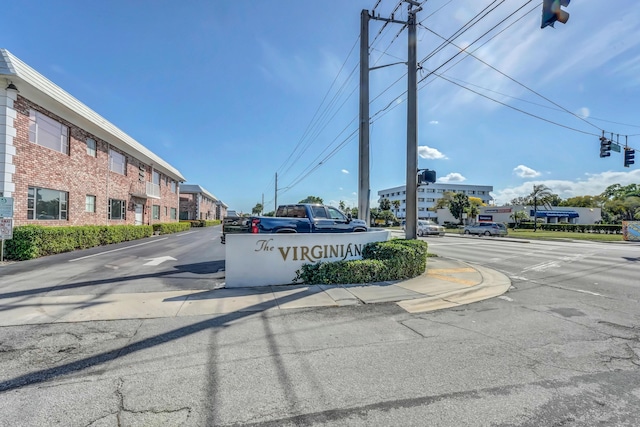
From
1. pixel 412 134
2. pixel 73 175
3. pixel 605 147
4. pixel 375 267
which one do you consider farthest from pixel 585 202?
pixel 73 175

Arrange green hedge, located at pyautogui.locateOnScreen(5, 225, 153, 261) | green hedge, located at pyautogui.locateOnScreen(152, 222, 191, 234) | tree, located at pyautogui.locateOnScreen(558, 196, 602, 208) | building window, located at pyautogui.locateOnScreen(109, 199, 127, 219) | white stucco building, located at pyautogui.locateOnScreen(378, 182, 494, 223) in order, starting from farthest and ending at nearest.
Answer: white stucco building, located at pyautogui.locateOnScreen(378, 182, 494, 223) < tree, located at pyautogui.locateOnScreen(558, 196, 602, 208) < green hedge, located at pyautogui.locateOnScreen(152, 222, 191, 234) < building window, located at pyautogui.locateOnScreen(109, 199, 127, 219) < green hedge, located at pyautogui.locateOnScreen(5, 225, 153, 261)

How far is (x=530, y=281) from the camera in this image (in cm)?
906

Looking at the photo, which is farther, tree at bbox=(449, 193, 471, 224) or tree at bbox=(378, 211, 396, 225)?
tree at bbox=(378, 211, 396, 225)

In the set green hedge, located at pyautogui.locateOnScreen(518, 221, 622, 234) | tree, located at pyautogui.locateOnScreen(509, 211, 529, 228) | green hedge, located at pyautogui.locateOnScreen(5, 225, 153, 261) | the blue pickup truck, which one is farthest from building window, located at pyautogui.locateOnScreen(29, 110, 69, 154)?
tree, located at pyautogui.locateOnScreen(509, 211, 529, 228)

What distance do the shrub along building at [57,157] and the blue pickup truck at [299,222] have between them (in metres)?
8.57

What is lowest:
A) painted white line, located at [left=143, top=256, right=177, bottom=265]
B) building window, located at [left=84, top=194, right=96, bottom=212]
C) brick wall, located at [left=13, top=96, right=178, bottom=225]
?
painted white line, located at [left=143, top=256, right=177, bottom=265]

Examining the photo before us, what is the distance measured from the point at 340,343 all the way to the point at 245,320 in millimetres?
1783

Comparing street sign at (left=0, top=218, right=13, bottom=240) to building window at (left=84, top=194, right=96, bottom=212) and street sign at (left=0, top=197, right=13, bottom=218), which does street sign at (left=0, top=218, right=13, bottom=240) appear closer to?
street sign at (left=0, top=197, right=13, bottom=218)

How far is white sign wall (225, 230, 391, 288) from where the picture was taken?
7.58 m

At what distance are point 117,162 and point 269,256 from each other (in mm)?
18828

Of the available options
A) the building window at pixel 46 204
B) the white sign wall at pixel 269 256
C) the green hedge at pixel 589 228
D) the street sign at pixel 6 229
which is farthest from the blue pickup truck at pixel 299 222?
the green hedge at pixel 589 228

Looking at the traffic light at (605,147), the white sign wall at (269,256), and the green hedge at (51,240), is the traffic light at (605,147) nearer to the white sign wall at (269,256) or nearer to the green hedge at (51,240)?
the white sign wall at (269,256)

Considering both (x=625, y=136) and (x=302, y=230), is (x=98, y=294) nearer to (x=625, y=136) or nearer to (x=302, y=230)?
(x=302, y=230)

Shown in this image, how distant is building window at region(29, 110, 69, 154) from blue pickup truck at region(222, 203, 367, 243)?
9504 mm
